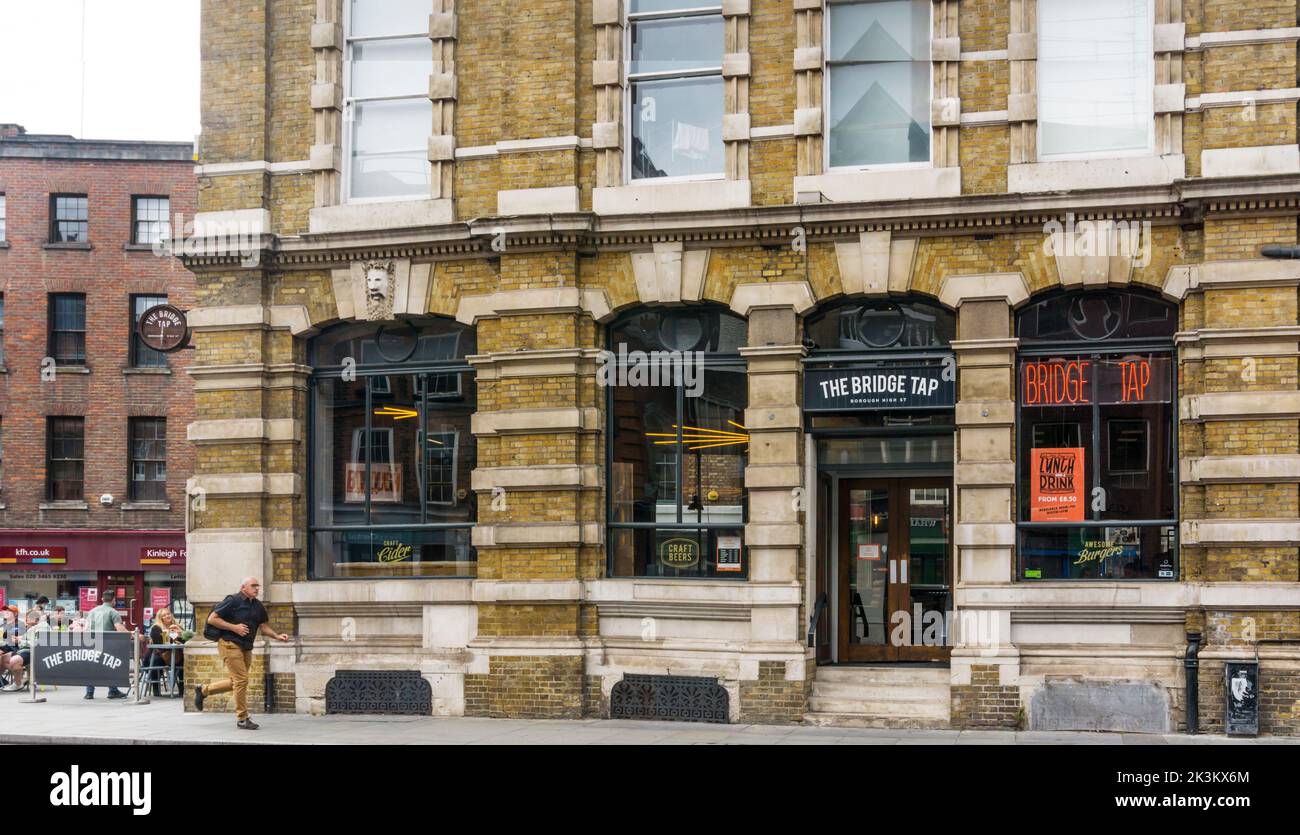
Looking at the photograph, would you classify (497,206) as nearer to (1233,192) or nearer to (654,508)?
(654,508)

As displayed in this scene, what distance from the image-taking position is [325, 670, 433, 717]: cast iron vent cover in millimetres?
18438

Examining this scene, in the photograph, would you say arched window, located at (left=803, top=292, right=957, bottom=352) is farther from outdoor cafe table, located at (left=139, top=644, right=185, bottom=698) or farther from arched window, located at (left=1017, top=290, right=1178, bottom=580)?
outdoor cafe table, located at (left=139, top=644, right=185, bottom=698)

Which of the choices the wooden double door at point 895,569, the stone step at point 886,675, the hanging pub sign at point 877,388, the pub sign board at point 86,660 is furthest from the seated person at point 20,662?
the hanging pub sign at point 877,388

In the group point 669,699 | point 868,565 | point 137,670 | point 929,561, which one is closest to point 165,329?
point 137,670

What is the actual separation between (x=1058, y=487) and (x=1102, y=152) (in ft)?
12.4

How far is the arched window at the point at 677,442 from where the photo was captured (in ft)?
58.4

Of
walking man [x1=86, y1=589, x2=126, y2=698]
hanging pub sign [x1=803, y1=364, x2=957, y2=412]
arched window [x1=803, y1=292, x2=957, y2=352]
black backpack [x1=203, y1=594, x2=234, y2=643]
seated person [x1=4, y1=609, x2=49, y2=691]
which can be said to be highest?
arched window [x1=803, y1=292, x2=957, y2=352]

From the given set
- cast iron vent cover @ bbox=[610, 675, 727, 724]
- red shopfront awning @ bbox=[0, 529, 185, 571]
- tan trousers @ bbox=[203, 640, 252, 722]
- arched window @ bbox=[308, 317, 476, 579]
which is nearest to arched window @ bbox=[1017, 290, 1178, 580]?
cast iron vent cover @ bbox=[610, 675, 727, 724]

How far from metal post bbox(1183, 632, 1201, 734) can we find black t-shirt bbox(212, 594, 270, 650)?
10.4 meters

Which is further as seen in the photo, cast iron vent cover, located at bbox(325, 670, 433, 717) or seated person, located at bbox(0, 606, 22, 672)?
seated person, located at bbox(0, 606, 22, 672)

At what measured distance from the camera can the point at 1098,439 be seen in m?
16.5

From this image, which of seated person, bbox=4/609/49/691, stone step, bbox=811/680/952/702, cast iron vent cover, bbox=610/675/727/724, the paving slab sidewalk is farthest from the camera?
seated person, bbox=4/609/49/691

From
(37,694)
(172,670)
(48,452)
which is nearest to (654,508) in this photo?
(172,670)

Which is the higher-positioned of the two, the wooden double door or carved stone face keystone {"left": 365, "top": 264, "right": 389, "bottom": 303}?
carved stone face keystone {"left": 365, "top": 264, "right": 389, "bottom": 303}
